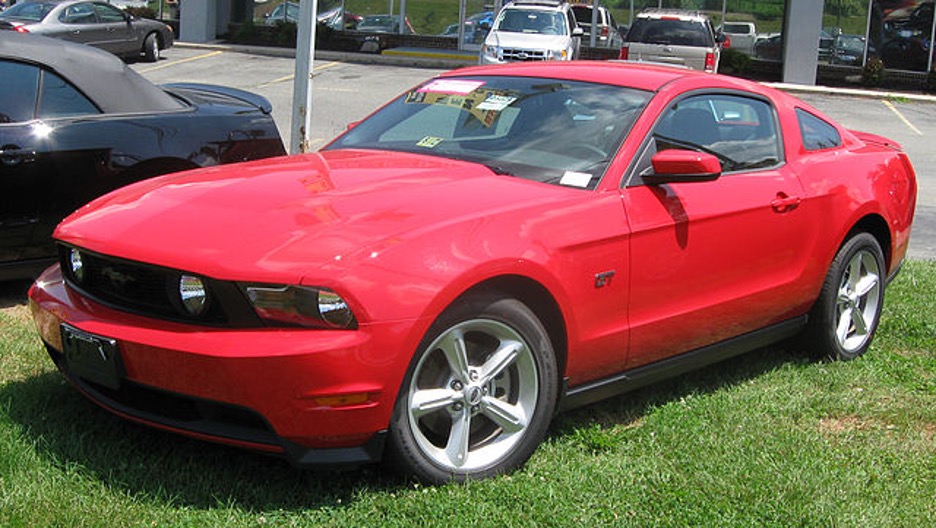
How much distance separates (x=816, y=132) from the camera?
18.1ft

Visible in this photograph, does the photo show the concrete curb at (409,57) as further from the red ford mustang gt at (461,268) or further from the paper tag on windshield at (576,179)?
the paper tag on windshield at (576,179)

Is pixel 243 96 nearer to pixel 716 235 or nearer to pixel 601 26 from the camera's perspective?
pixel 716 235

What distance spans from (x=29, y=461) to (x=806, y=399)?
3.19 meters

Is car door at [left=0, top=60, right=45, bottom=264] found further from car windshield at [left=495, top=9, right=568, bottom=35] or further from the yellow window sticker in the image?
car windshield at [left=495, top=9, right=568, bottom=35]

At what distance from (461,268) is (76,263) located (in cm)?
147

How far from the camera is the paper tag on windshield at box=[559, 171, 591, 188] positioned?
4.20 metres

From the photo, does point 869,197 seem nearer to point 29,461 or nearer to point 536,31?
point 29,461

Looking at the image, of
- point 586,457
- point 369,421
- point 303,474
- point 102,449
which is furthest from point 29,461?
point 586,457

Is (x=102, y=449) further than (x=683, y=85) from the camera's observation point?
No

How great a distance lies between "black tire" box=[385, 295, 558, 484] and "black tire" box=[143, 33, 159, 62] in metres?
23.2

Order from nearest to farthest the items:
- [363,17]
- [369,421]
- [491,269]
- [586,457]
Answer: [369,421] < [491,269] < [586,457] < [363,17]

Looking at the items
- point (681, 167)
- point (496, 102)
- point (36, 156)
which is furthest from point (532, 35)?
point (681, 167)

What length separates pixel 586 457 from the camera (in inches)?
159

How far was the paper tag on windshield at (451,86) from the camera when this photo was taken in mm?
4980
